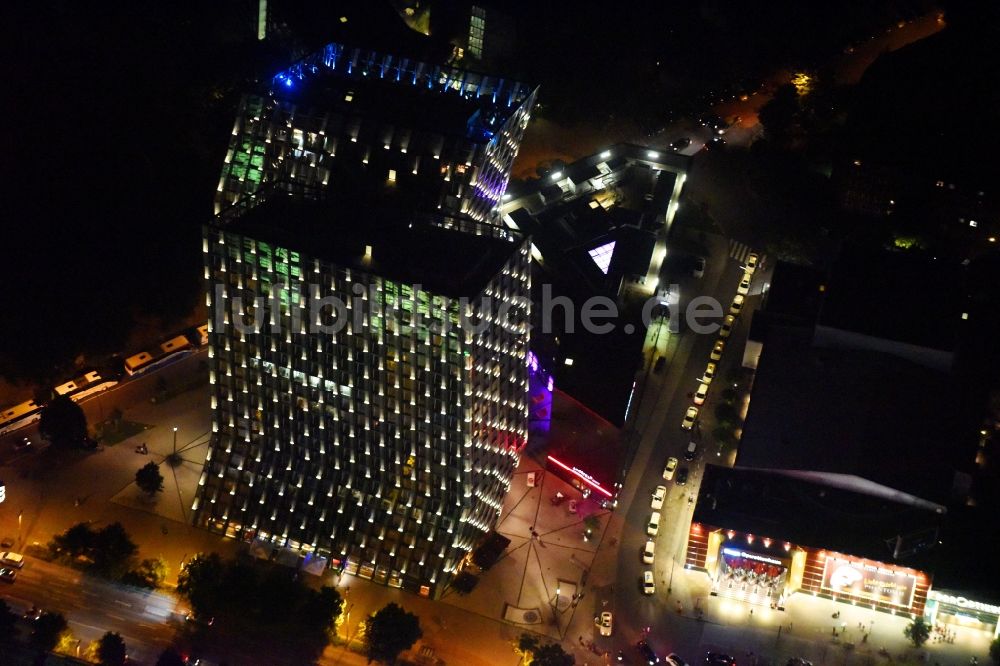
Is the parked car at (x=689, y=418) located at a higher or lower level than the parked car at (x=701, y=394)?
lower

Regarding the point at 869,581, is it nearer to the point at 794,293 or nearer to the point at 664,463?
the point at 664,463

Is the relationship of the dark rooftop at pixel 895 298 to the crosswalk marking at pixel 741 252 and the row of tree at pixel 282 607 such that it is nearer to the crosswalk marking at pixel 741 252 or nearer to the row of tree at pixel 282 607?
the crosswalk marking at pixel 741 252

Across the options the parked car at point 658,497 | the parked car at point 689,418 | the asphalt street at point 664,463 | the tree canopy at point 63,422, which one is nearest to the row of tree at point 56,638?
the tree canopy at point 63,422

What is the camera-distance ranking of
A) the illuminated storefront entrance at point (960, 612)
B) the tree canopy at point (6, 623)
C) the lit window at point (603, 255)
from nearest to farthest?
1. the tree canopy at point (6, 623)
2. the illuminated storefront entrance at point (960, 612)
3. the lit window at point (603, 255)

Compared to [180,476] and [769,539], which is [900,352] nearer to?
[769,539]

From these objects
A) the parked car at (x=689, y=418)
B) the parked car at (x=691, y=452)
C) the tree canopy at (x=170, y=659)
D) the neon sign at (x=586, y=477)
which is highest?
the parked car at (x=689, y=418)

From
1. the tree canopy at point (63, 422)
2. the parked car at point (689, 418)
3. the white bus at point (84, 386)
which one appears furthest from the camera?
the parked car at point (689, 418)

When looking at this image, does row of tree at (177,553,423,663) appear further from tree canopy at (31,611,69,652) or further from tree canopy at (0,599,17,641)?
tree canopy at (0,599,17,641)

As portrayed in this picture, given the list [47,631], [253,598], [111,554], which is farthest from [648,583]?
[47,631]
